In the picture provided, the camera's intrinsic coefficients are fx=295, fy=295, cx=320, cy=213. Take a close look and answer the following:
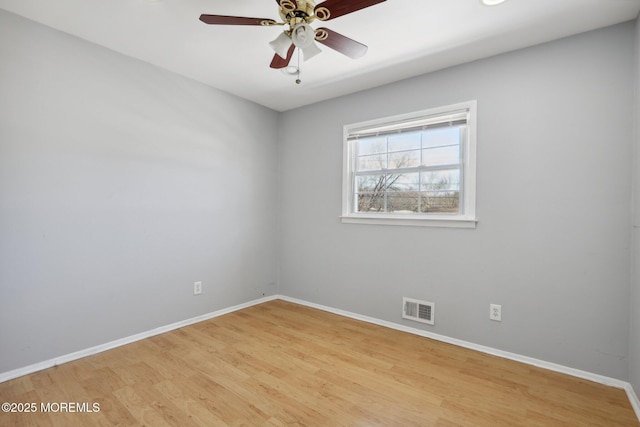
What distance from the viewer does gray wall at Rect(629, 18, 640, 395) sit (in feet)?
6.07

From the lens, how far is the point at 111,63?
2.48 meters

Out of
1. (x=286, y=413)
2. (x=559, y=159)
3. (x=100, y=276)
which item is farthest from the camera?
(x=100, y=276)

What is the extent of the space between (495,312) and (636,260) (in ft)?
3.13

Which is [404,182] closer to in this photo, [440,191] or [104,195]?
[440,191]

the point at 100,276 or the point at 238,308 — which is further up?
the point at 100,276

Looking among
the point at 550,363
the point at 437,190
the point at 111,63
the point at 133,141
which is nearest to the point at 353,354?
the point at 550,363

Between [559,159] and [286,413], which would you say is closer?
[286,413]

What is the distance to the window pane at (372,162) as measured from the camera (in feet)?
10.4

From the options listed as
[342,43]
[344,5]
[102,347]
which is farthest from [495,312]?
[102,347]

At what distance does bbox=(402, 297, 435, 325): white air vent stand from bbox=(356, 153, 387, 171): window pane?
141 cm

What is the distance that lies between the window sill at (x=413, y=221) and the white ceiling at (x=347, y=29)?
1.39 meters

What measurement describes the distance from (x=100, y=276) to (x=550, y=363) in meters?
3.62

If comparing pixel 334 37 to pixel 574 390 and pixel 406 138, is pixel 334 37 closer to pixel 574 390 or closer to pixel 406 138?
pixel 406 138

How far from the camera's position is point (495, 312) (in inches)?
96.4
